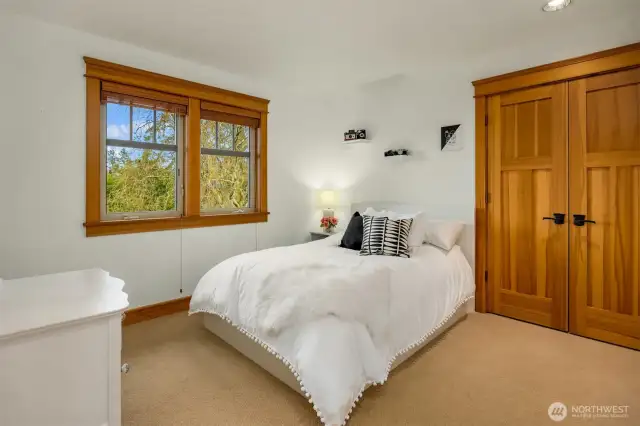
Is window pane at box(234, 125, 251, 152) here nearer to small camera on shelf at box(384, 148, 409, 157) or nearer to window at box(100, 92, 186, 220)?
window at box(100, 92, 186, 220)

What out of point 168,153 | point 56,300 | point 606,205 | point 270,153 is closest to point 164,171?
point 168,153

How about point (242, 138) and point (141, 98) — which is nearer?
point (141, 98)

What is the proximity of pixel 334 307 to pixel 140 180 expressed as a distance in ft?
8.14

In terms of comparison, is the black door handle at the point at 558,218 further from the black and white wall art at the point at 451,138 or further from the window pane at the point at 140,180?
the window pane at the point at 140,180

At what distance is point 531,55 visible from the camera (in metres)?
3.09

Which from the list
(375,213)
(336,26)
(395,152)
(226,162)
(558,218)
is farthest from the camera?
(226,162)

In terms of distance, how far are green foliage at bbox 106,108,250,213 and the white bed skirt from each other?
135cm

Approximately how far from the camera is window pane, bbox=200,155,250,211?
382cm

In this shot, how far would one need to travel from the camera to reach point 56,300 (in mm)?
1412

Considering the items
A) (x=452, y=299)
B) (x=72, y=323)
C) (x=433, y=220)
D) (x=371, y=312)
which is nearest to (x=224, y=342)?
(x=371, y=312)

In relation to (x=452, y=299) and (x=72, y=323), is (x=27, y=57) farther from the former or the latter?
(x=452, y=299)

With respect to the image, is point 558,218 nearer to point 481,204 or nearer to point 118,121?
point 481,204

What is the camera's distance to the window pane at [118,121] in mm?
3133

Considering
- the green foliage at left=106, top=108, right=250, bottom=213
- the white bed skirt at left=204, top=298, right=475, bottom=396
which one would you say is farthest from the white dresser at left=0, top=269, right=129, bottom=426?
the green foliage at left=106, top=108, right=250, bottom=213
